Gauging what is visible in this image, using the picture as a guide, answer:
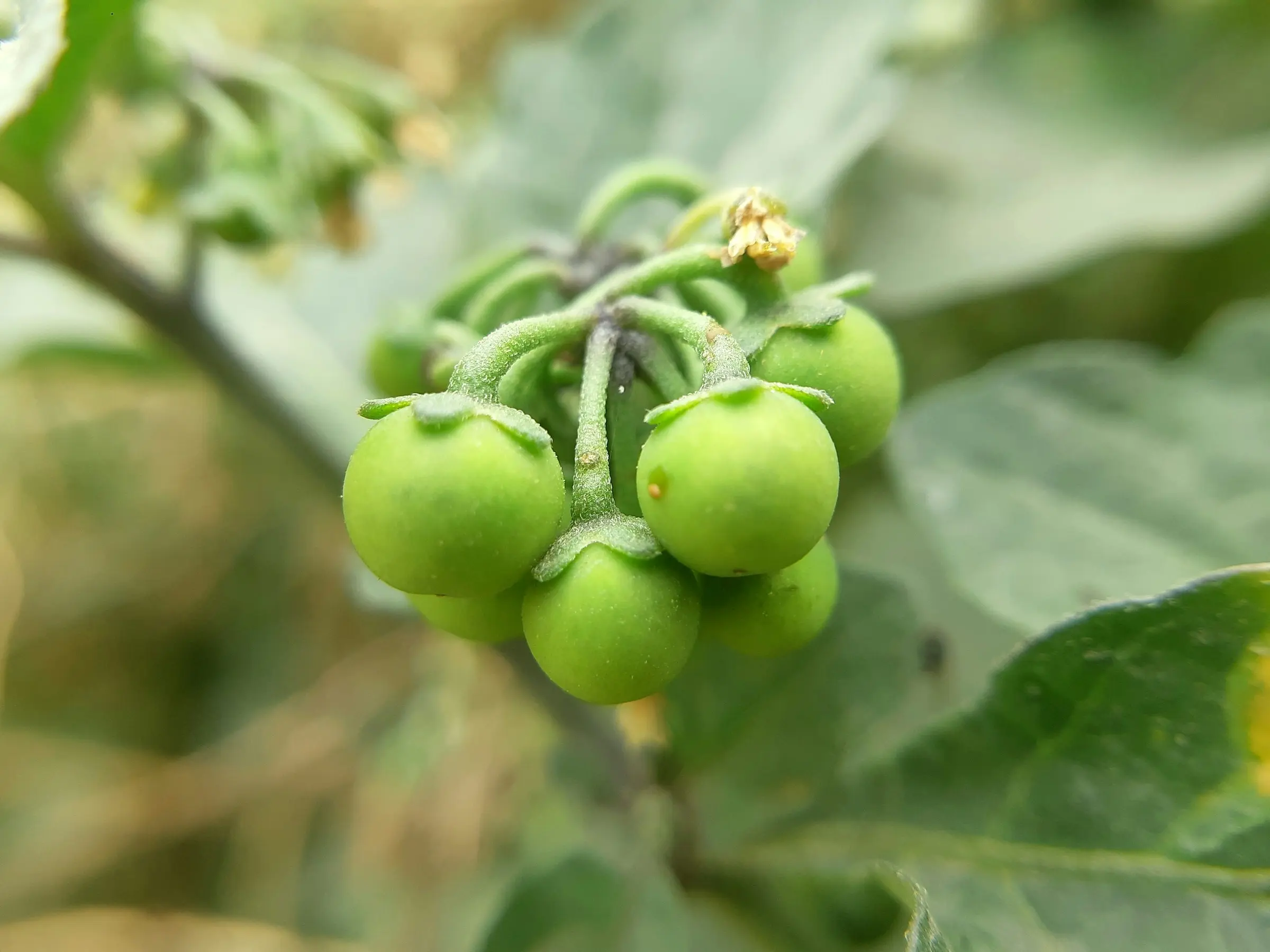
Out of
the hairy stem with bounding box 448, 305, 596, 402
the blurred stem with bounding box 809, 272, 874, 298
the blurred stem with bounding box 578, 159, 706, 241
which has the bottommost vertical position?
the blurred stem with bounding box 809, 272, 874, 298

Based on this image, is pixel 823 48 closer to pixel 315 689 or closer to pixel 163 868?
pixel 315 689

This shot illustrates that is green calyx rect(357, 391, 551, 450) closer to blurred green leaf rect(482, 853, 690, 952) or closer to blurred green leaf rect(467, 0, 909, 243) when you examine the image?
blurred green leaf rect(482, 853, 690, 952)

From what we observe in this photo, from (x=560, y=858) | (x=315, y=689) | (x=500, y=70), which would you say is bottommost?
(x=315, y=689)

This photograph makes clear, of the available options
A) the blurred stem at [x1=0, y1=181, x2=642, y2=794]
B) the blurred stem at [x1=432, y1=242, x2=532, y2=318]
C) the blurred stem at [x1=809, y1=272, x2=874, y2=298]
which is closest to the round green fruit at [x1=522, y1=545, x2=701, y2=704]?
the blurred stem at [x1=809, y1=272, x2=874, y2=298]

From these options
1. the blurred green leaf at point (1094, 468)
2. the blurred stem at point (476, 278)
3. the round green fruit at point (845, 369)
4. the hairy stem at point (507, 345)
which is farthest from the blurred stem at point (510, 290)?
the blurred green leaf at point (1094, 468)

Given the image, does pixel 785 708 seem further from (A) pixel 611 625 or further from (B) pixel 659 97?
(B) pixel 659 97

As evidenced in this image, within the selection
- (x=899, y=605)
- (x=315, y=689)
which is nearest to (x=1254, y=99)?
(x=899, y=605)
